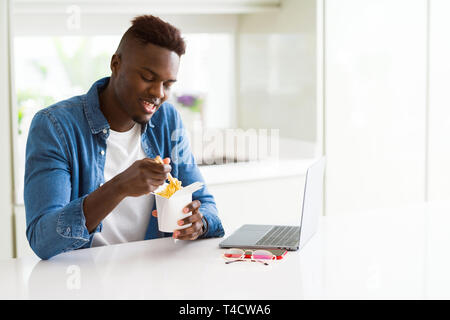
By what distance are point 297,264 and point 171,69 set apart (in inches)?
24.9

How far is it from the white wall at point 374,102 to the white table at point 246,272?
5.02 feet

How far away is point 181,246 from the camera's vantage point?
1.65 metres

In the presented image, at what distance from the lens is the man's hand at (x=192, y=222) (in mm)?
1597

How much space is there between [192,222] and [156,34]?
51 cm

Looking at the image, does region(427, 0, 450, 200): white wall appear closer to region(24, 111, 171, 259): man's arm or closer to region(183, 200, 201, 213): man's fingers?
region(183, 200, 201, 213): man's fingers

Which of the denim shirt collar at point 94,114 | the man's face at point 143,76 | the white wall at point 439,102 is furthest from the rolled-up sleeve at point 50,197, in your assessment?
the white wall at point 439,102

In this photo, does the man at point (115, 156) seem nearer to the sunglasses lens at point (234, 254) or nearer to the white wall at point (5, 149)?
the sunglasses lens at point (234, 254)

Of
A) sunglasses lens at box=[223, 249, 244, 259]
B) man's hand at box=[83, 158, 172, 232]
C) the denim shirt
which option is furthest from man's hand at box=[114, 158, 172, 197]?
sunglasses lens at box=[223, 249, 244, 259]

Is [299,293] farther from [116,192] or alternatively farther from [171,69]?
[171,69]

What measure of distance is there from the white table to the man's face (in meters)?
0.38

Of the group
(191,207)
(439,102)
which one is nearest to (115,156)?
(191,207)

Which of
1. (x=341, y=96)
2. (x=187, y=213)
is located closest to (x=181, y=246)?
(x=187, y=213)

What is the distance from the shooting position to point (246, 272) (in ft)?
4.60

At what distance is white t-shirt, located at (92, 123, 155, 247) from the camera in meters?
1.82
